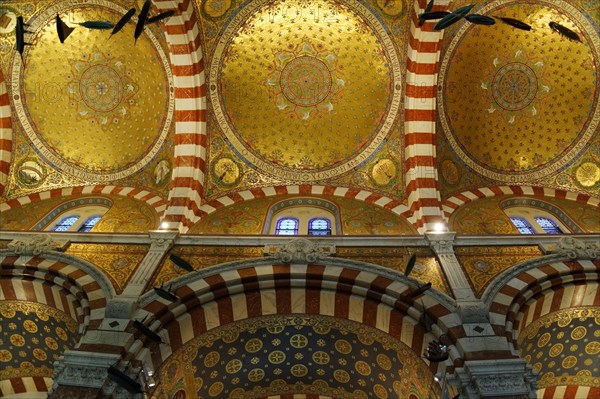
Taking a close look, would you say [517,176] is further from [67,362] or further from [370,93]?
[67,362]

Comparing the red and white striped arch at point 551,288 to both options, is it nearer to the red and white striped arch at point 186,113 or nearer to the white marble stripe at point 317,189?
the white marble stripe at point 317,189

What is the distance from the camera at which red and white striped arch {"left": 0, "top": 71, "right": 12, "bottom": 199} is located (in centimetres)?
1064

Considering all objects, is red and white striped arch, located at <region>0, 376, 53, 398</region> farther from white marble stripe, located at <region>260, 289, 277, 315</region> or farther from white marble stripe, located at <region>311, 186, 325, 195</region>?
white marble stripe, located at <region>311, 186, 325, 195</region>

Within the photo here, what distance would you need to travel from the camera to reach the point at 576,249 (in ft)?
26.2

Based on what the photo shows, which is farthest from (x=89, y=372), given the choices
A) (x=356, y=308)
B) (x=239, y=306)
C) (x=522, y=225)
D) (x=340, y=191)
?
(x=522, y=225)

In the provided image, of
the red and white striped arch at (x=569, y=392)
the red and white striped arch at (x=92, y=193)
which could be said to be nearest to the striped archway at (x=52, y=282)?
the red and white striped arch at (x=92, y=193)

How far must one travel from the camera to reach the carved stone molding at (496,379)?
5.69 meters

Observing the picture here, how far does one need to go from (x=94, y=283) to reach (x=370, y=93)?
274 inches

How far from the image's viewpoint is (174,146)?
10.5 meters

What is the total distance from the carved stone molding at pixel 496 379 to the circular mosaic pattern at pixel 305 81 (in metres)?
6.83

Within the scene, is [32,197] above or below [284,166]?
below

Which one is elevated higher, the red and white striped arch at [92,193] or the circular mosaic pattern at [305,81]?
the circular mosaic pattern at [305,81]

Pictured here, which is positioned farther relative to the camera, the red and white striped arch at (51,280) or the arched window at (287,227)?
the arched window at (287,227)

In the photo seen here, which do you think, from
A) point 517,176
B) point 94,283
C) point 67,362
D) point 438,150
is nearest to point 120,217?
point 94,283
